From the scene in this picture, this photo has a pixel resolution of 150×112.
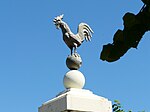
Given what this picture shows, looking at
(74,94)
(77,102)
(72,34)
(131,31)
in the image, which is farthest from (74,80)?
(131,31)

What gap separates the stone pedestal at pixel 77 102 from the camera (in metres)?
4.93

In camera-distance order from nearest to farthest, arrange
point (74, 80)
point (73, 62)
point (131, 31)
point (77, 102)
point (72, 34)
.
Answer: point (131, 31) → point (77, 102) → point (74, 80) → point (73, 62) → point (72, 34)

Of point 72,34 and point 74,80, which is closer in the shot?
point 74,80

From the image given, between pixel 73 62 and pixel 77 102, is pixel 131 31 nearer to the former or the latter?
pixel 77 102

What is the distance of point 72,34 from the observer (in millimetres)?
5652

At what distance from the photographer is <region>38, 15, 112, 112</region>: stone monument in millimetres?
4961

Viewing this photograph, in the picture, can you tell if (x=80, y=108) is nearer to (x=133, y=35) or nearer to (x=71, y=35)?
(x=71, y=35)

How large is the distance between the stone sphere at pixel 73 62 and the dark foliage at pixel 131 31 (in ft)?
14.6

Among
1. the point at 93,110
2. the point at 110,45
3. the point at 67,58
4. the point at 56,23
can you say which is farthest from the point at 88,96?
the point at 110,45

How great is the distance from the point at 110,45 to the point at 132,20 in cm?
10

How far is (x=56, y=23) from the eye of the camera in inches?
227

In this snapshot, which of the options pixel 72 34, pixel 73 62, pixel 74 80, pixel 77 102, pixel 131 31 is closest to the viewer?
pixel 131 31

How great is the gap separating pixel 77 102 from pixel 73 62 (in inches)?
28.0

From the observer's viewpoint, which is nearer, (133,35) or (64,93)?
(133,35)
